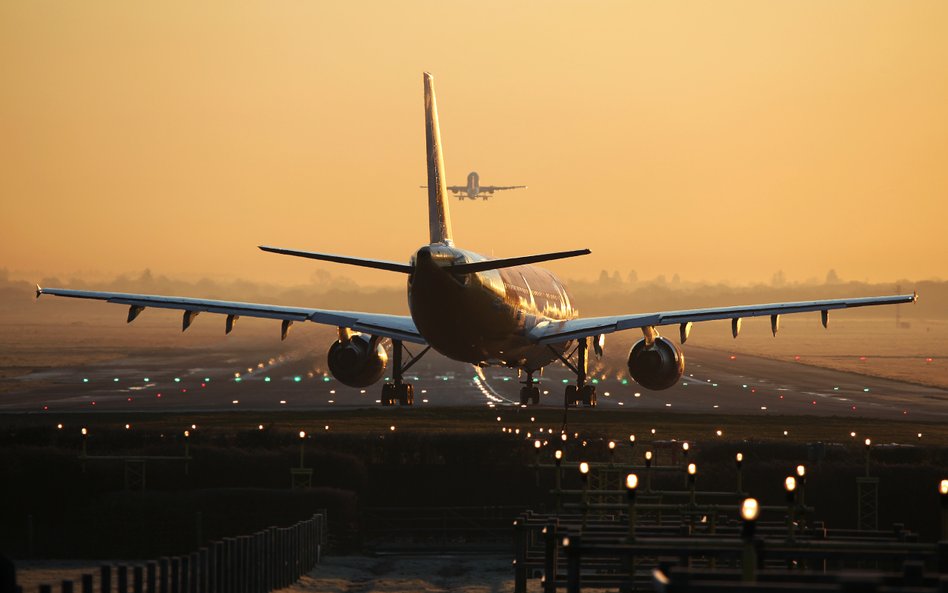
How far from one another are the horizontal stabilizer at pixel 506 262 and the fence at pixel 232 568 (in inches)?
528

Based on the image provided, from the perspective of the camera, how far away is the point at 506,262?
53.2 meters

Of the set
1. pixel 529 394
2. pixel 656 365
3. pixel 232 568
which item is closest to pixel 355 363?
pixel 656 365

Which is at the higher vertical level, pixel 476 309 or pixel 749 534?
pixel 476 309

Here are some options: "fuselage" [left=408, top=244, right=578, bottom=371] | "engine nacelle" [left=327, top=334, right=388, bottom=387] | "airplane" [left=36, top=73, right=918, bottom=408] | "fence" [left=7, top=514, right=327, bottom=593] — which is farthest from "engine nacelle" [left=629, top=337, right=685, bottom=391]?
"fence" [left=7, top=514, right=327, bottom=593]

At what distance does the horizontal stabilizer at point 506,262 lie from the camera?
166ft

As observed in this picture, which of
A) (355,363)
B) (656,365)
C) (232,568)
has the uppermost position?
(656,365)

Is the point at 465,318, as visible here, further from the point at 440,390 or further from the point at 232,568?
the point at 440,390

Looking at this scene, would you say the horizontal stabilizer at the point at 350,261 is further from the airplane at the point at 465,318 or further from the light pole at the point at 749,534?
the light pole at the point at 749,534

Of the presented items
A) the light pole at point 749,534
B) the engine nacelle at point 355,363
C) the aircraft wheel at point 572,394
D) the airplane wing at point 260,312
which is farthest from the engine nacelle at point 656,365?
the light pole at point 749,534

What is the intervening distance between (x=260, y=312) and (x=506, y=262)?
16184 millimetres

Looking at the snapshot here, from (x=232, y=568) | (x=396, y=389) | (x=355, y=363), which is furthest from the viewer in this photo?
(x=396, y=389)

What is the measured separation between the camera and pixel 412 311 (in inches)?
2248

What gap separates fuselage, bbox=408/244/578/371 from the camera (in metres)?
55.9

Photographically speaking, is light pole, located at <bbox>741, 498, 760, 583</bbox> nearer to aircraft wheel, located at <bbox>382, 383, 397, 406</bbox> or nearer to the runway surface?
aircraft wheel, located at <bbox>382, 383, 397, 406</bbox>
